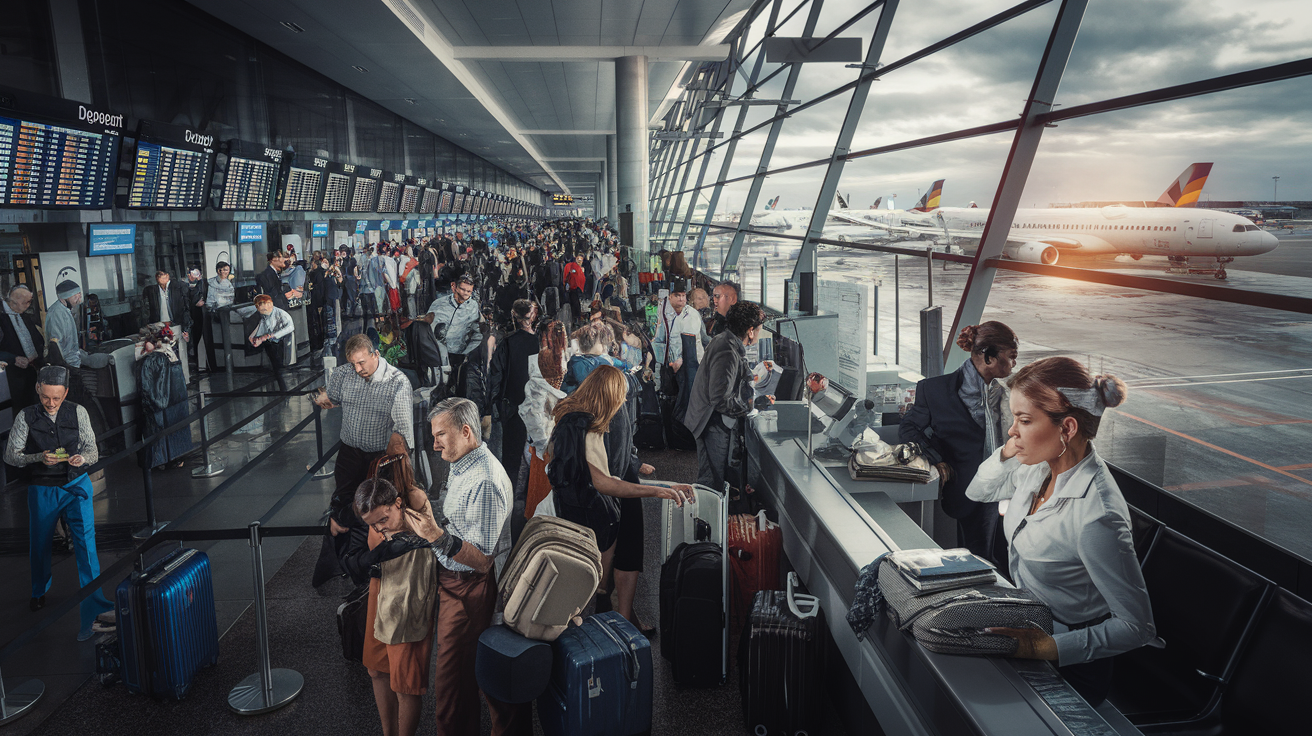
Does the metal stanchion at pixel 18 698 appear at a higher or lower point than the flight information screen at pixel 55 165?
lower

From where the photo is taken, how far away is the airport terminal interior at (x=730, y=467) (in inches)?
102

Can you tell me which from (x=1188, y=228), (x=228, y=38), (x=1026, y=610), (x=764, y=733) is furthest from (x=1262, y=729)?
(x=228, y=38)

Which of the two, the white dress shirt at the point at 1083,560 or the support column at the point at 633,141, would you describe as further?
the support column at the point at 633,141

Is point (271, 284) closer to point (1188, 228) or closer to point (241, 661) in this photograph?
point (241, 661)

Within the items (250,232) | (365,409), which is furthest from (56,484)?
(250,232)

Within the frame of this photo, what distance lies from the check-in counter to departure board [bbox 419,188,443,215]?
20382 mm

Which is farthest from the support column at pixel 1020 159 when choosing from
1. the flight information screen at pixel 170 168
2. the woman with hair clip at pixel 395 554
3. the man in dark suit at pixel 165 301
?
the man in dark suit at pixel 165 301

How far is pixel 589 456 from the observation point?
3.59m

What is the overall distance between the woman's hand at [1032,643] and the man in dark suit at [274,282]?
494 inches

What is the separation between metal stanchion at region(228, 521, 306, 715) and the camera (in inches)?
140

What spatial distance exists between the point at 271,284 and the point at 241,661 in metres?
9.90

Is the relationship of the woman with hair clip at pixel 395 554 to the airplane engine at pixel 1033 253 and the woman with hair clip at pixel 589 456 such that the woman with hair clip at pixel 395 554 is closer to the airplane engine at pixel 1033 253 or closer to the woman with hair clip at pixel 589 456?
the woman with hair clip at pixel 589 456

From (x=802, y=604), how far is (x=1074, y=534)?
1638mm

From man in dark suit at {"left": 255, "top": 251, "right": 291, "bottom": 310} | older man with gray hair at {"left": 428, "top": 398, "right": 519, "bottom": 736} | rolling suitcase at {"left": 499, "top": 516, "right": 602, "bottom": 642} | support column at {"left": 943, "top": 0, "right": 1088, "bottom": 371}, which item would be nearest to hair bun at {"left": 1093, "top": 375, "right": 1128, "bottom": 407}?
rolling suitcase at {"left": 499, "top": 516, "right": 602, "bottom": 642}
